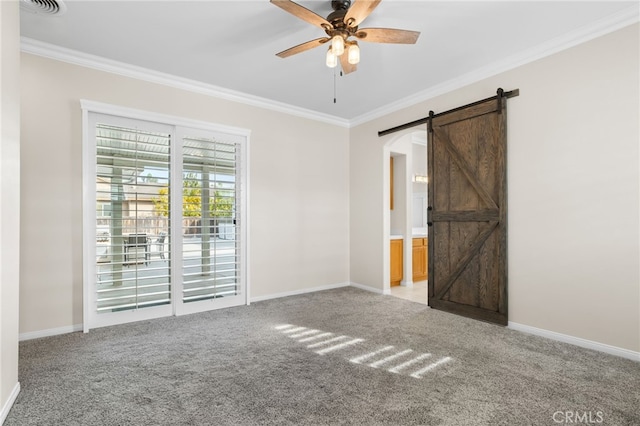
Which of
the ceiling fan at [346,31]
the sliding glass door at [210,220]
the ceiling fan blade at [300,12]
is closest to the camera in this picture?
the ceiling fan blade at [300,12]

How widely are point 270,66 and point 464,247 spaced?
10.1ft

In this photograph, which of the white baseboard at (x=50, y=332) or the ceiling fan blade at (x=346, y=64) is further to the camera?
the white baseboard at (x=50, y=332)

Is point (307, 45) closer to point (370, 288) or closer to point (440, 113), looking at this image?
point (440, 113)

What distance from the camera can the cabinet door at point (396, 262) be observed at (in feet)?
18.1

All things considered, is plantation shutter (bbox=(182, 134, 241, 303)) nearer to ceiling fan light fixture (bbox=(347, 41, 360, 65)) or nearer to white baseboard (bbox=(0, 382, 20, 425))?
white baseboard (bbox=(0, 382, 20, 425))

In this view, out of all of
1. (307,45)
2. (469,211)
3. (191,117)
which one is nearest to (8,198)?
(307,45)

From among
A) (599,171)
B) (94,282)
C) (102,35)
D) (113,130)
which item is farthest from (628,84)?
(94,282)

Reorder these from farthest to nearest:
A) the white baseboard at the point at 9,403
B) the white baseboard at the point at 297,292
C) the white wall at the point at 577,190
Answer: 1. the white baseboard at the point at 297,292
2. the white wall at the point at 577,190
3. the white baseboard at the point at 9,403

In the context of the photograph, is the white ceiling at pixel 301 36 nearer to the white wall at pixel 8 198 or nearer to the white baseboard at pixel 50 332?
the white wall at pixel 8 198

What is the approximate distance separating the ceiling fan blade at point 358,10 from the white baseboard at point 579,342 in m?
3.28

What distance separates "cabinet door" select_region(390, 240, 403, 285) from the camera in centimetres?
551

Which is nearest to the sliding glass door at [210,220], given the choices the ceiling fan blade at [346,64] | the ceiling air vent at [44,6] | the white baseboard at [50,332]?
the white baseboard at [50,332]

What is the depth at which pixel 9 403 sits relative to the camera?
6.51 ft

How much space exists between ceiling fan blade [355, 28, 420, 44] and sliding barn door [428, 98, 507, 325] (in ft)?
5.24
